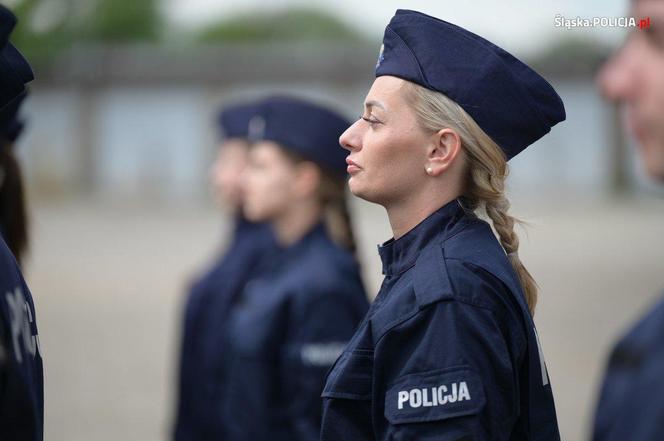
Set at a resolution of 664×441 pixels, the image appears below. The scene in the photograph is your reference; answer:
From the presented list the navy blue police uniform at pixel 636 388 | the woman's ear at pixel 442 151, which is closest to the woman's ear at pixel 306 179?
the woman's ear at pixel 442 151

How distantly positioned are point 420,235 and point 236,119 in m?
2.89

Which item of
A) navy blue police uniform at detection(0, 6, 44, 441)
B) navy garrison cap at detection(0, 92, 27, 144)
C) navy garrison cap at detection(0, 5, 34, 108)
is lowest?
navy blue police uniform at detection(0, 6, 44, 441)

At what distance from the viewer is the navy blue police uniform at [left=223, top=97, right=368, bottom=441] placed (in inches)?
133

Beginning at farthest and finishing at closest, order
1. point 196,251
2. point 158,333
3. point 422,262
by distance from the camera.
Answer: point 196,251 < point 158,333 < point 422,262

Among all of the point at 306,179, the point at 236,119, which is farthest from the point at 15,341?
the point at 236,119

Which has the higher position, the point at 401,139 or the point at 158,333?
the point at 401,139

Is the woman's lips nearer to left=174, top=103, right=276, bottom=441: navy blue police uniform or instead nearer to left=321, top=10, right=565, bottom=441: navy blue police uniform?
left=321, top=10, right=565, bottom=441: navy blue police uniform

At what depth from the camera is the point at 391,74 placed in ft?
7.49

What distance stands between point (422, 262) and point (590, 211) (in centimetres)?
2318

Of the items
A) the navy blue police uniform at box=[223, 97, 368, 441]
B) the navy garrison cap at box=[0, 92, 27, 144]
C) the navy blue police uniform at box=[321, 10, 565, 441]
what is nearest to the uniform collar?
the navy blue police uniform at box=[321, 10, 565, 441]

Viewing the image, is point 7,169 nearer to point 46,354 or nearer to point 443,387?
point 443,387

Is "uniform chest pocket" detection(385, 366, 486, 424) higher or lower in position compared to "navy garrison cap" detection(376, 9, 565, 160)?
lower

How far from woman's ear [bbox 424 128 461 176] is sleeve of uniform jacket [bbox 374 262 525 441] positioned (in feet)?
0.82

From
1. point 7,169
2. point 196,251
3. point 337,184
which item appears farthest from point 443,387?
point 196,251
